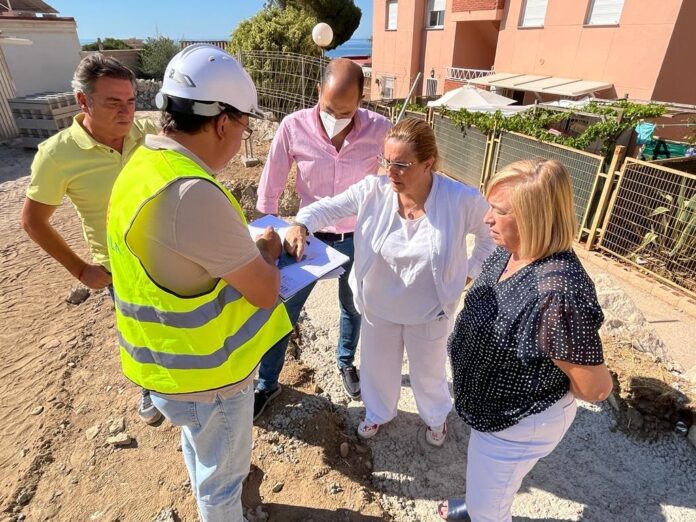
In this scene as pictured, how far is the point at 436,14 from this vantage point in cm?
1834

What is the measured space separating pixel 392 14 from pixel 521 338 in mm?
22480

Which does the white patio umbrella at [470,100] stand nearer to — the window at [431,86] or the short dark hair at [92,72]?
the window at [431,86]

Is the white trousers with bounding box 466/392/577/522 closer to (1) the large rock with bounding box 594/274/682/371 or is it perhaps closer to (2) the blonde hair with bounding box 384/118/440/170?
(2) the blonde hair with bounding box 384/118/440/170

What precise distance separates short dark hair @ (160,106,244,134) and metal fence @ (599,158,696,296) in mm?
5884

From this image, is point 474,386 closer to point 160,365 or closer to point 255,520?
A: point 160,365

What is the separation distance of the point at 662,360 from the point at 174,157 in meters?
4.23

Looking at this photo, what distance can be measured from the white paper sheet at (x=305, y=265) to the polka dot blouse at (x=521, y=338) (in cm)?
65

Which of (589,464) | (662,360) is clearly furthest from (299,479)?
(662,360)

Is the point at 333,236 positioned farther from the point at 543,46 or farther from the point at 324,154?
the point at 543,46

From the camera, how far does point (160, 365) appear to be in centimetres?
154

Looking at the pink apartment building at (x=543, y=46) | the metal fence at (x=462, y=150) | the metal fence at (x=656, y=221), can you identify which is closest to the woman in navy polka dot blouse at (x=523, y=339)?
the metal fence at (x=656, y=221)

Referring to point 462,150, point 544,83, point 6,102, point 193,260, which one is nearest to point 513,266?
point 193,260

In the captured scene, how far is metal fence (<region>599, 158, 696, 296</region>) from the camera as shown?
5.48 m

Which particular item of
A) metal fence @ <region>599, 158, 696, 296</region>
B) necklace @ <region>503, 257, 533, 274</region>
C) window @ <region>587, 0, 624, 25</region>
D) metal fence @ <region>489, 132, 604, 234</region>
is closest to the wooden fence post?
metal fence @ <region>599, 158, 696, 296</region>
